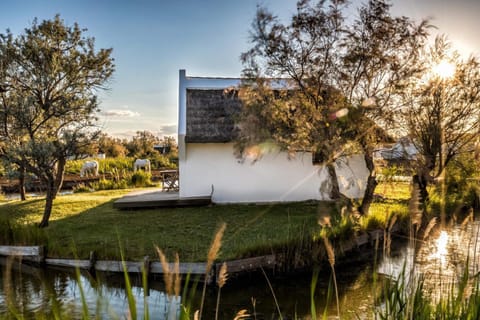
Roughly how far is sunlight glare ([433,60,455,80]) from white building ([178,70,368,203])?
3562 mm

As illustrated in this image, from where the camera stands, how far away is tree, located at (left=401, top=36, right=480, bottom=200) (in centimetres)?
1189

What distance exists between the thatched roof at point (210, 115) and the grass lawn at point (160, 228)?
2.19 metres

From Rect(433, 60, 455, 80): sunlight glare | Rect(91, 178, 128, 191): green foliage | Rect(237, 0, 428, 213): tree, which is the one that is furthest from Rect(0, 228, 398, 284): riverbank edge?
Rect(91, 178, 128, 191): green foliage

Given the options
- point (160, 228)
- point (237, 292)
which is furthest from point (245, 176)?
point (237, 292)

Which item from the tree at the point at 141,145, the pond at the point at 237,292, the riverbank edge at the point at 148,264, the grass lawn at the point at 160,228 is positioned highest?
the tree at the point at 141,145

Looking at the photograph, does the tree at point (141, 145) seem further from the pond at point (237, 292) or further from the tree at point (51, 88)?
the pond at point (237, 292)

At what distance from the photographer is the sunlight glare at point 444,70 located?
12109 mm

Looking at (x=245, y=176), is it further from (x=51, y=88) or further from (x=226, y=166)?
(x=51, y=88)

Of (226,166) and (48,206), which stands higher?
(226,166)

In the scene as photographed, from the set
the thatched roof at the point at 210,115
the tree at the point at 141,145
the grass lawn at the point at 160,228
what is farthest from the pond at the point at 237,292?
the tree at the point at 141,145

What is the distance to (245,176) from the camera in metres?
13.7

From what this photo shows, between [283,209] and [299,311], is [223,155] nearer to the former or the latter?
[283,209]

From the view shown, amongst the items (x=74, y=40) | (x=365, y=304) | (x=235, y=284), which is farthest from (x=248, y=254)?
(x=74, y=40)

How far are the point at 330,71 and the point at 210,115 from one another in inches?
196
